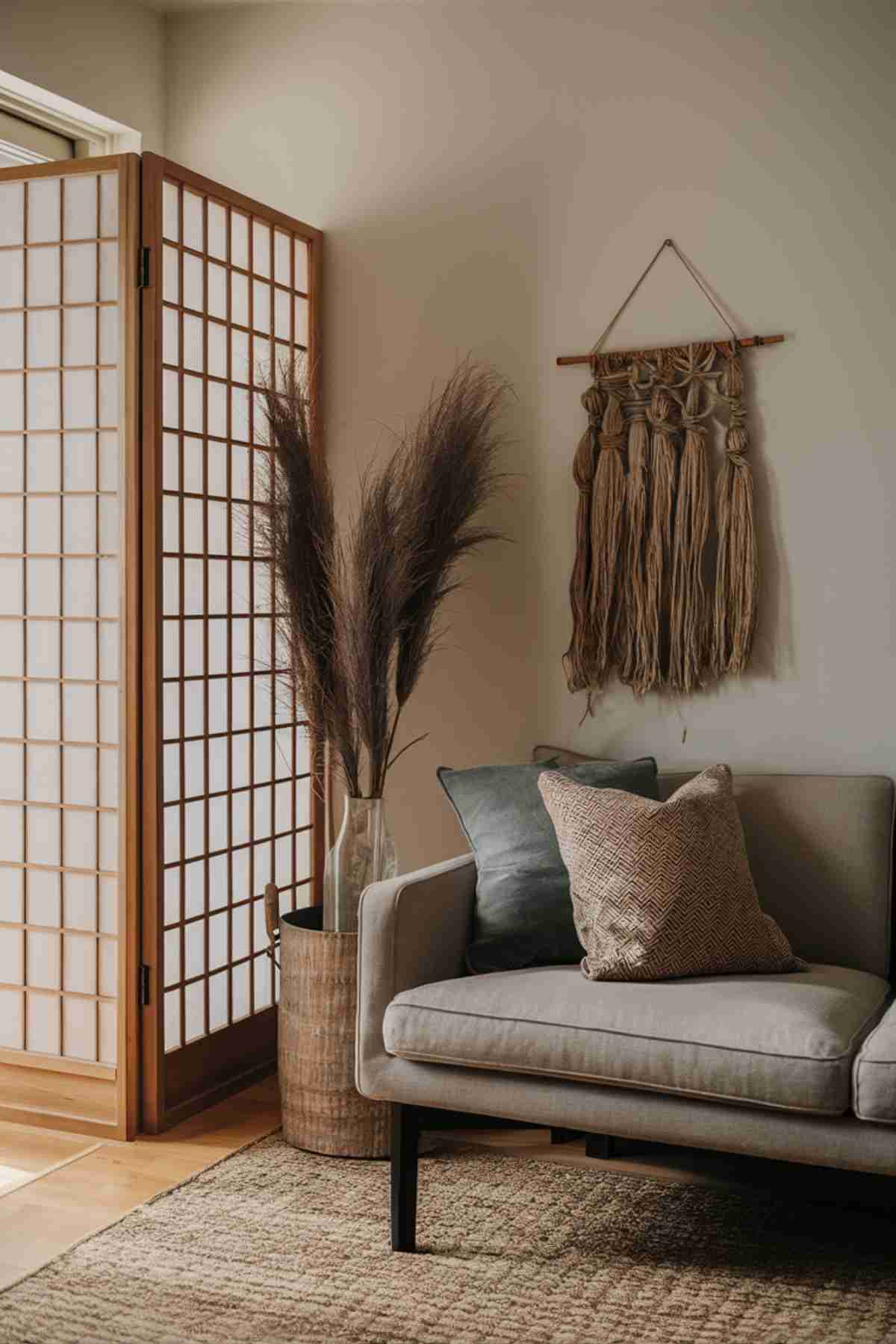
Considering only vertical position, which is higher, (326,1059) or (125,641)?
(125,641)

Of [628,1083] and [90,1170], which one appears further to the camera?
[90,1170]

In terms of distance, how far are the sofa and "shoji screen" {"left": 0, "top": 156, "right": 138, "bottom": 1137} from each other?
78 cm

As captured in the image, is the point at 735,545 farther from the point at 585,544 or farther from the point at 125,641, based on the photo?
the point at 125,641

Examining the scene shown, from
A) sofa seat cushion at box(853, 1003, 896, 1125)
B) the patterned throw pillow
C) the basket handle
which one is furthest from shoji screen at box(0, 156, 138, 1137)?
sofa seat cushion at box(853, 1003, 896, 1125)

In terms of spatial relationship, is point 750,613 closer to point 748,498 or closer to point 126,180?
point 748,498

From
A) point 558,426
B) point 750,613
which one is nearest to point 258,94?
point 558,426

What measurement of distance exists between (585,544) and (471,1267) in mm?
1691

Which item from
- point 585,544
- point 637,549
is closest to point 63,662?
point 585,544

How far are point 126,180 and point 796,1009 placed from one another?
7.32ft

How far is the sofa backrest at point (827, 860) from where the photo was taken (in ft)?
9.45

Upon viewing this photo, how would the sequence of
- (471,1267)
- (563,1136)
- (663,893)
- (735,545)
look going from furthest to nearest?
1. (735,545)
2. (563,1136)
3. (663,893)
4. (471,1267)

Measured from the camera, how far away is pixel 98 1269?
244 cm

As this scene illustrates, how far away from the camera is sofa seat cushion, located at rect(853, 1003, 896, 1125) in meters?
2.15

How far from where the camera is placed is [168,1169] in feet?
9.64
